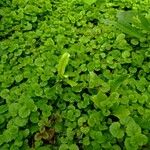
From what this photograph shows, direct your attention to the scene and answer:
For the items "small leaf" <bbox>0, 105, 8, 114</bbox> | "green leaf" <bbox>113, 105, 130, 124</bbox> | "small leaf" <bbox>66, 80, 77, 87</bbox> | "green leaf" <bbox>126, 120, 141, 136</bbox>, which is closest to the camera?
"green leaf" <bbox>126, 120, 141, 136</bbox>

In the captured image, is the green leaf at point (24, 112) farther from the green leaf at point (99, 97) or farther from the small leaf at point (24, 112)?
the green leaf at point (99, 97)

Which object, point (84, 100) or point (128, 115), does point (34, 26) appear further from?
point (128, 115)

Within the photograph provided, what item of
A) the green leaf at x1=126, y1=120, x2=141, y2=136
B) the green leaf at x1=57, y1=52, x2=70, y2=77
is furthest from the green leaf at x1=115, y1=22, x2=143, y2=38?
the green leaf at x1=126, y1=120, x2=141, y2=136

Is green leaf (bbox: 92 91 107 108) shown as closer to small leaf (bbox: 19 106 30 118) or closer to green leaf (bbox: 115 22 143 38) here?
small leaf (bbox: 19 106 30 118)

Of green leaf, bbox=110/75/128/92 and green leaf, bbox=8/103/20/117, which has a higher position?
green leaf, bbox=110/75/128/92

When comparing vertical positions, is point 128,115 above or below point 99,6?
below

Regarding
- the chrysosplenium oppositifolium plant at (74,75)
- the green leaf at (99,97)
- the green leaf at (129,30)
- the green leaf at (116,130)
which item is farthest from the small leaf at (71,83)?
the green leaf at (129,30)

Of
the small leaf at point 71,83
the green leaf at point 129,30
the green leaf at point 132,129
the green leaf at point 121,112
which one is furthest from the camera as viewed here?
the green leaf at point 129,30

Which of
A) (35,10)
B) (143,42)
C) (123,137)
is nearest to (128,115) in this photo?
(123,137)
